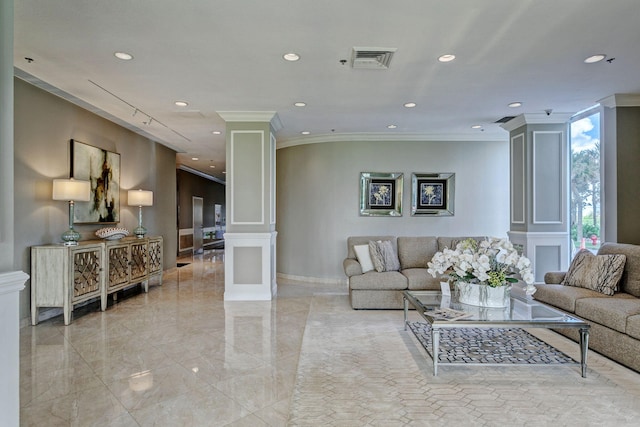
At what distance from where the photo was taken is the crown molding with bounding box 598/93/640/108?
434 cm

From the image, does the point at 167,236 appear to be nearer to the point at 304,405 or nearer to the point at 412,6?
the point at 304,405

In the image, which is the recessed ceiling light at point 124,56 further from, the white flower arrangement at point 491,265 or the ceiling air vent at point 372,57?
the white flower arrangement at point 491,265

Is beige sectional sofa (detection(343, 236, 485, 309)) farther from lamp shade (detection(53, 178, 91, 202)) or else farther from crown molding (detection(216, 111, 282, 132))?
lamp shade (detection(53, 178, 91, 202))

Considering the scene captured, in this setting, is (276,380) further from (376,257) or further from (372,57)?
(372,57)

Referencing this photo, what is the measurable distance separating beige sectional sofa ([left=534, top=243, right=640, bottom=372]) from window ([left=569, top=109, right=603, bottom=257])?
1.35 meters

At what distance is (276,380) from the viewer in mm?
2629

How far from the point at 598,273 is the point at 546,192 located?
194cm

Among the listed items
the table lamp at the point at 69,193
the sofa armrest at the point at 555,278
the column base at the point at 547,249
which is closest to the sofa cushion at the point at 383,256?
the sofa armrest at the point at 555,278

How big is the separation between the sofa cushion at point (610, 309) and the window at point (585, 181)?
2.02m

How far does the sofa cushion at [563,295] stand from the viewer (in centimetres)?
340

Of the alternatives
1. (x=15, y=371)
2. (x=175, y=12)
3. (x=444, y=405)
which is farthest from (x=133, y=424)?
(x=175, y=12)

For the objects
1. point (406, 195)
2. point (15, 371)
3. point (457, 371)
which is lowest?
point (457, 371)

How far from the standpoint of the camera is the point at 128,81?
3.81 metres

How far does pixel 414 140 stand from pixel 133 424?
5.92m
